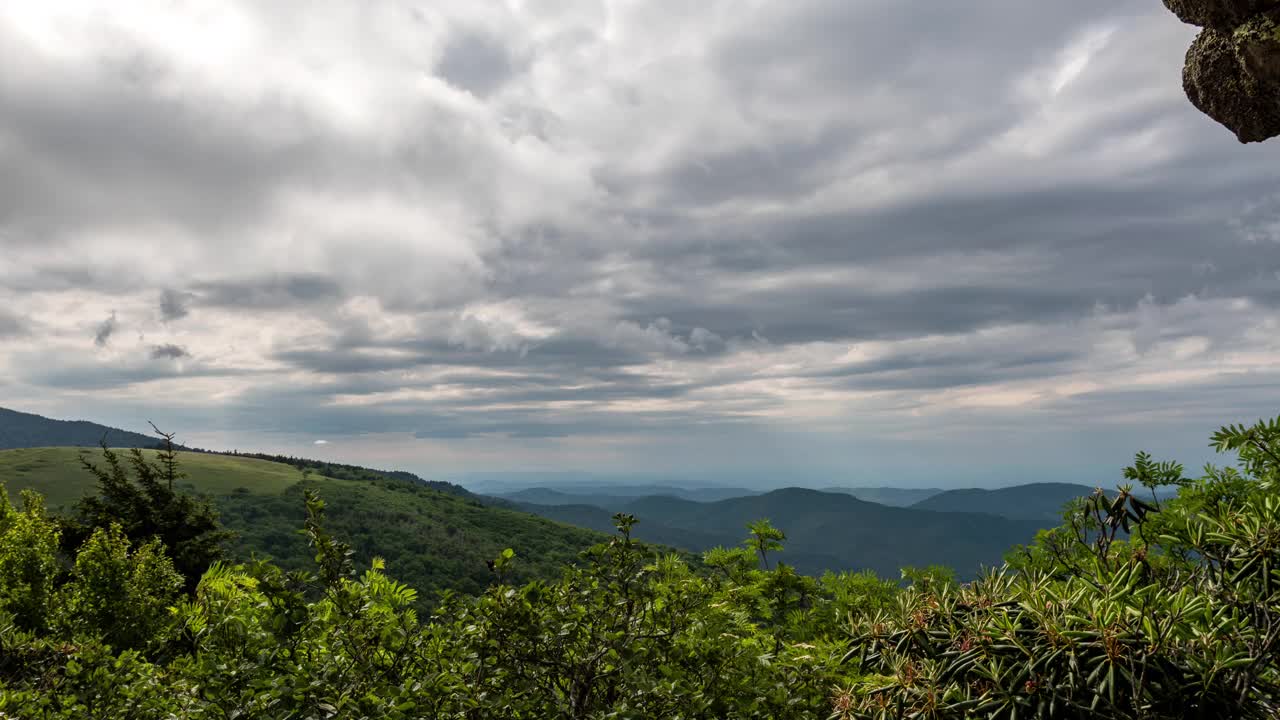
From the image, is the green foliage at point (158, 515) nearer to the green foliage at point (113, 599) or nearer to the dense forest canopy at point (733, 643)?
the green foliage at point (113, 599)

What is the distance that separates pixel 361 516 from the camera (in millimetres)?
145500

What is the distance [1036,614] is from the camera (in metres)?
3.31


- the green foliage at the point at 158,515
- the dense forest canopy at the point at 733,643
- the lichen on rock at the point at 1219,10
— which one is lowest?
the green foliage at the point at 158,515

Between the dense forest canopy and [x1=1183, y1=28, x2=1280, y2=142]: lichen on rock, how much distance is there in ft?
32.6

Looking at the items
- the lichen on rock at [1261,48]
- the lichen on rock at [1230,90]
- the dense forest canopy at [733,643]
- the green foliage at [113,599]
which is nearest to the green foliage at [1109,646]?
the dense forest canopy at [733,643]

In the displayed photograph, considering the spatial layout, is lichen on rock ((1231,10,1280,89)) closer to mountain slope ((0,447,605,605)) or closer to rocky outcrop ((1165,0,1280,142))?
rocky outcrop ((1165,0,1280,142))

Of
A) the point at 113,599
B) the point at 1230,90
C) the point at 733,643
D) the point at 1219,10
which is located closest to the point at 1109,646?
the point at 733,643

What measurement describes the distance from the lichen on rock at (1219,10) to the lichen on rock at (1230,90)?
0.24m

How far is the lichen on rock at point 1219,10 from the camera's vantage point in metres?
12.3

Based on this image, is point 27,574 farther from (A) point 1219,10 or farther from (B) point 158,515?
(A) point 1219,10

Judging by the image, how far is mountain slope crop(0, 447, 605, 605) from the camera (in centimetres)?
12194

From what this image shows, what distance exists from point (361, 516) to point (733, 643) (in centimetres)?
15730

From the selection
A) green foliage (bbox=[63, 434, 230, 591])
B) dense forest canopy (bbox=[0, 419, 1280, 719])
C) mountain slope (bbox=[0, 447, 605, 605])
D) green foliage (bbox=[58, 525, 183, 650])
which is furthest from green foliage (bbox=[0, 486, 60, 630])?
mountain slope (bbox=[0, 447, 605, 605])

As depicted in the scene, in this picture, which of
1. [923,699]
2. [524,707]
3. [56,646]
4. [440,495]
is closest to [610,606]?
[524,707]
